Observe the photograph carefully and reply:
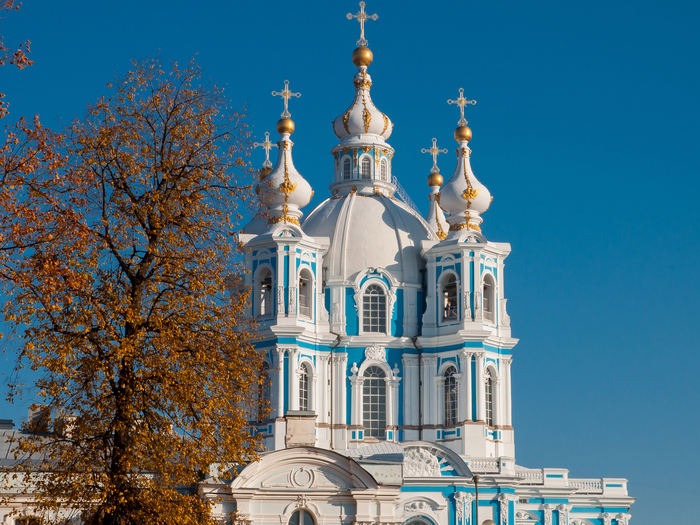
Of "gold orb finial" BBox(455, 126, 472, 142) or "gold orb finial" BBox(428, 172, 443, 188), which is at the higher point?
"gold orb finial" BBox(428, 172, 443, 188)

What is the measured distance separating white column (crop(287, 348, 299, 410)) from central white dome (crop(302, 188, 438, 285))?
396 cm

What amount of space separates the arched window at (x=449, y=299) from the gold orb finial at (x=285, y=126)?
8.38 meters

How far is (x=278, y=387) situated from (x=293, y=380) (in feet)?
2.10

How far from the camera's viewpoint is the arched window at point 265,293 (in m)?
44.0

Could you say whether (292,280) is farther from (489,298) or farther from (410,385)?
(489,298)

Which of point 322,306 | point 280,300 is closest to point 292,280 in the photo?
point 280,300

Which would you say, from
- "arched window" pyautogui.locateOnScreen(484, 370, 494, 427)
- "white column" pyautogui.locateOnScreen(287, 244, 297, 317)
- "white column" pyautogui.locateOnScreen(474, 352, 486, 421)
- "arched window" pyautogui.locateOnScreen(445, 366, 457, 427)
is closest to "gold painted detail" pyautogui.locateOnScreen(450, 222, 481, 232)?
"white column" pyautogui.locateOnScreen(474, 352, 486, 421)

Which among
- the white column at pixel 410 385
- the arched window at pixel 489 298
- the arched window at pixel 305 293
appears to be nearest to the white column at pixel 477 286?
the arched window at pixel 489 298

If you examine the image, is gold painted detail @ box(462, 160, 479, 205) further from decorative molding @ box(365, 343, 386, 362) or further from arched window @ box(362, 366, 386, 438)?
arched window @ box(362, 366, 386, 438)

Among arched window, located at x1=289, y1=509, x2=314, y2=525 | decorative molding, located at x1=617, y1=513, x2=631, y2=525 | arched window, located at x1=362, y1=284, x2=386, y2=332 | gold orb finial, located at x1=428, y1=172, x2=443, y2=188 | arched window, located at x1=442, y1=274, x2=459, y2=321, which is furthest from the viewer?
gold orb finial, located at x1=428, y1=172, x2=443, y2=188

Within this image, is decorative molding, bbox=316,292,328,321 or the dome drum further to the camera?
the dome drum

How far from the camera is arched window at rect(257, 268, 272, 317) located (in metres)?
44.0

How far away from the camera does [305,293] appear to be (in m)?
44.8

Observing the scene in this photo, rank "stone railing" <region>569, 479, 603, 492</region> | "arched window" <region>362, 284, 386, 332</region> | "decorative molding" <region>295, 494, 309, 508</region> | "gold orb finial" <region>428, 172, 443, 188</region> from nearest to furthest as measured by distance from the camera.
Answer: "decorative molding" <region>295, 494, 309, 508</region>
"arched window" <region>362, 284, 386, 332</region>
"stone railing" <region>569, 479, 603, 492</region>
"gold orb finial" <region>428, 172, 443, 188</region>
